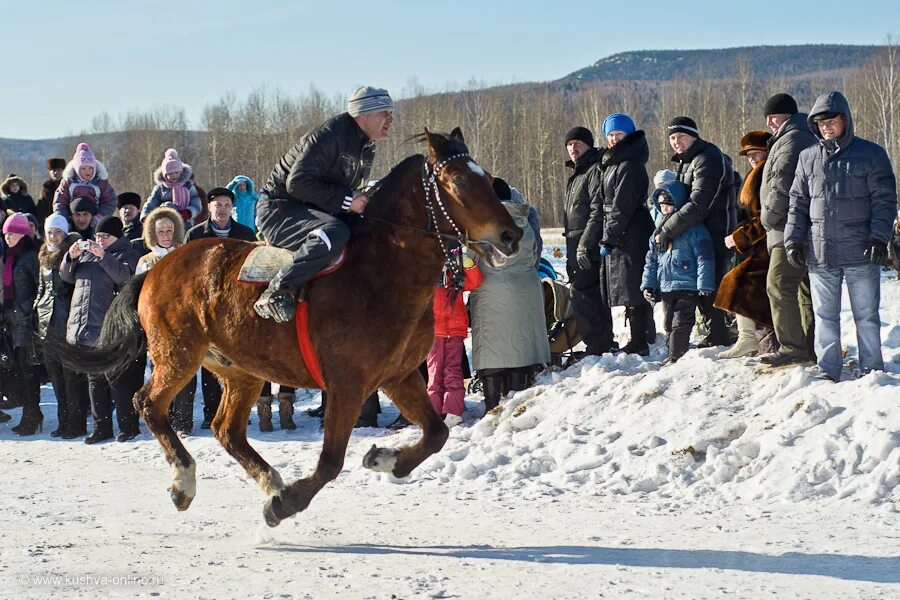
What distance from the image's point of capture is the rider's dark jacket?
6.32 m

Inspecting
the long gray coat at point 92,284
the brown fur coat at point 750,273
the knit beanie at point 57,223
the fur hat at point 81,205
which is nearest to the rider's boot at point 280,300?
the brown fur coat at point 750,273

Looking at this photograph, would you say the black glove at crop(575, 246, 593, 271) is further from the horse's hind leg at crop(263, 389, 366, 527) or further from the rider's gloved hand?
the horse's hind leg at crop(263, 389, 366, 527)

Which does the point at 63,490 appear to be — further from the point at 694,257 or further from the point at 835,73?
the point at 835,73

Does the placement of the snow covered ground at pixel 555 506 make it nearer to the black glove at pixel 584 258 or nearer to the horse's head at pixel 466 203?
the black glove at pixel 584 258

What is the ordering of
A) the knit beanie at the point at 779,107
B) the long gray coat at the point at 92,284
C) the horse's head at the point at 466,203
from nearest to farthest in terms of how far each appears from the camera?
the horse's head at the point at 466,203, the knit beanie at the point at 779,107, the long gray coat at the point at 92,284

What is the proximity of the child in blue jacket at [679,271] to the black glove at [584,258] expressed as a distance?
82 cm

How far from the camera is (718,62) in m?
165

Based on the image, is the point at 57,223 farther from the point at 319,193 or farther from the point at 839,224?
the point at 839,224

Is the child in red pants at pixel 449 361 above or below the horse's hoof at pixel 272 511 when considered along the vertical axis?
above

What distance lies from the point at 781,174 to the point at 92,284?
281 inches

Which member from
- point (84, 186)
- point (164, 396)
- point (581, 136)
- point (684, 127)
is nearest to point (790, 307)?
point (684, 127)

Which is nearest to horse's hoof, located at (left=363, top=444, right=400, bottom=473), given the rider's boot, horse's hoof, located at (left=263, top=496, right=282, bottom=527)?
horse's hoof, located at (left=263, top=496, right=282, bottom=527)

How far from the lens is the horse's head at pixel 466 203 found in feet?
19.1

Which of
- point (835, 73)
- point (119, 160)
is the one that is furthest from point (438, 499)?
point (835, 73)
